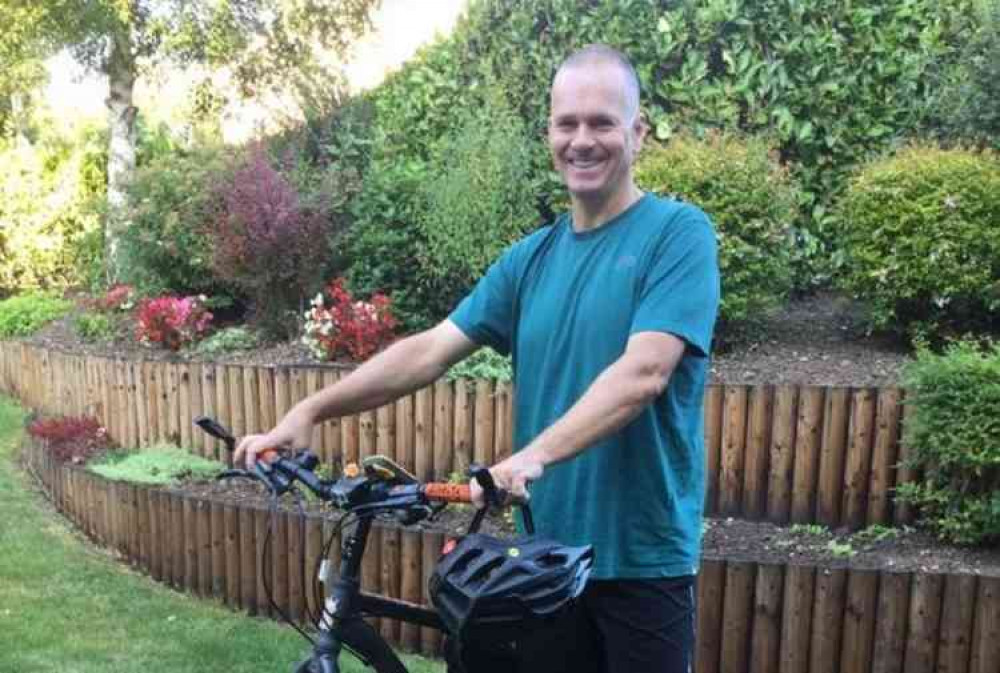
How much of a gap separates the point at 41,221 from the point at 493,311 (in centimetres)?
1233

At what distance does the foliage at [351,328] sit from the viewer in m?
6.31

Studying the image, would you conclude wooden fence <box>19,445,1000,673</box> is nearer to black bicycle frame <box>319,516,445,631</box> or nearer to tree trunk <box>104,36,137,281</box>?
black bicycle frame <box>319,516,445,631</box>

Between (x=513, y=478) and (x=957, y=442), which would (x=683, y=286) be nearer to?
(x=513, y=478)

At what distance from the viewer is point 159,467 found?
6094mm

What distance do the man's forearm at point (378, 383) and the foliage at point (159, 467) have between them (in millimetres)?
3680

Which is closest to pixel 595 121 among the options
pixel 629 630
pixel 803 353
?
pixel 629 630

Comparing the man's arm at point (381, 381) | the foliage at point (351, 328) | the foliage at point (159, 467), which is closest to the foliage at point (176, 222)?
the foliage at point (351, 328)

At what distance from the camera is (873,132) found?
682 cm

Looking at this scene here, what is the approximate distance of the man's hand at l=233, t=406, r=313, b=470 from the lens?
2178 mm

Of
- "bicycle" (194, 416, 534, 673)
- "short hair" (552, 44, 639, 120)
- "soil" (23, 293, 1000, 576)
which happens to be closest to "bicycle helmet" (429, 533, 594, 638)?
"bicycle" (194, 416, 534, 673)

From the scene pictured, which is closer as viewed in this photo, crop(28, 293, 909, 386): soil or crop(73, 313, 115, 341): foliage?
crop(28, 293, 909, 386): soil

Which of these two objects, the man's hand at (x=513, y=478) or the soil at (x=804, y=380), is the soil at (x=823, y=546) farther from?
the man's hand at (x=513, y=478)

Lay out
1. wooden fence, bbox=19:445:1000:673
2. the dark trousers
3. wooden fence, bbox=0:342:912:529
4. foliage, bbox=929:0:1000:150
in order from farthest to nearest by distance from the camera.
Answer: foliage, bbox=929:0:1000:150, wooden fence, bbox=0:342:912:529, wooden fence, bbox=19:445:1000:673, the dark trousers

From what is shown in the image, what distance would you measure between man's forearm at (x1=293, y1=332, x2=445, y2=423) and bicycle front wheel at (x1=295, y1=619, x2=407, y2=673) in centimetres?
48
